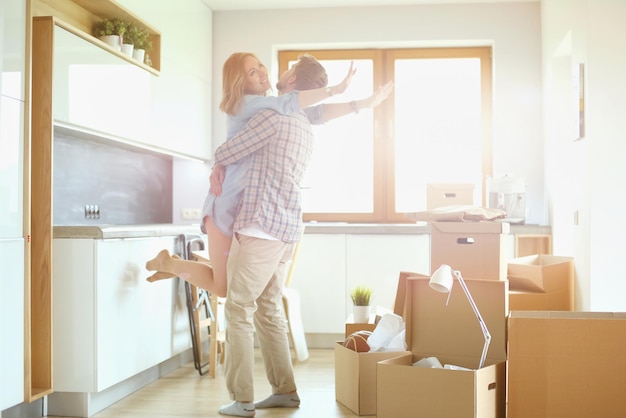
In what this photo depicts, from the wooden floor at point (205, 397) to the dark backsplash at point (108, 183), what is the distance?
0.98 meters

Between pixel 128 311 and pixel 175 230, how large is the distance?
26.9 inches

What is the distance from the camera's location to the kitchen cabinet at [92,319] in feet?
10.4

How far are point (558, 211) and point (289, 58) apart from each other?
2.24m

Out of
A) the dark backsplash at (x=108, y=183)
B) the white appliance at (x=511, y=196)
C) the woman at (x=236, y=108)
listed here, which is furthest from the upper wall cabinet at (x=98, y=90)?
the white appliance at (x=511, y=196)

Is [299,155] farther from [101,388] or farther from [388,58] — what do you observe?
[388,58]

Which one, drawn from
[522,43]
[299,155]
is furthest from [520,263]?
[522,43]

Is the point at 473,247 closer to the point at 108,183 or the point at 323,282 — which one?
the point at 323,282

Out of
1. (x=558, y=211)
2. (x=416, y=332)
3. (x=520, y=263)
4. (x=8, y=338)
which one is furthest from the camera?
(x=558, y=211)

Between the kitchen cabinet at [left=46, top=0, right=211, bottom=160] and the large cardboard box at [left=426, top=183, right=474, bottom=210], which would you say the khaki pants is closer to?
the kitchen cabinet at [left=46, top=0, right=211, bottom=160]

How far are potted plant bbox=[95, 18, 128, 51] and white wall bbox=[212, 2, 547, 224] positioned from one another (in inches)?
63.7

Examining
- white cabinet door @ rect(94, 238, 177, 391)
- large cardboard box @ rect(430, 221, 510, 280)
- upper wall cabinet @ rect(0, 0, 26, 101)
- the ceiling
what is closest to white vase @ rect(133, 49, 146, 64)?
white cabinet door @ rect(94, 238, 177, 391)

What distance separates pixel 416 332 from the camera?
305cm

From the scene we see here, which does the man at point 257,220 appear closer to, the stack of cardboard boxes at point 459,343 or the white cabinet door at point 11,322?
the stack of cardboard boxes at point 459,343

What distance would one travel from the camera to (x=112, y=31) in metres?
4.00
